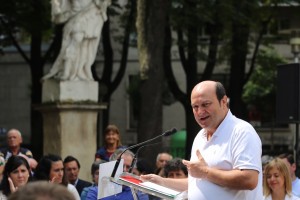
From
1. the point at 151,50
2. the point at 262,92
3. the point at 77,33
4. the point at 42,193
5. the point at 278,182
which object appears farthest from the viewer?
the point at 262,92

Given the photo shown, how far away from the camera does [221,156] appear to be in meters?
6.46

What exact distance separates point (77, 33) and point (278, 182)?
7.53 m

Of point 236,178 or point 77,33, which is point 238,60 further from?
point 236,178

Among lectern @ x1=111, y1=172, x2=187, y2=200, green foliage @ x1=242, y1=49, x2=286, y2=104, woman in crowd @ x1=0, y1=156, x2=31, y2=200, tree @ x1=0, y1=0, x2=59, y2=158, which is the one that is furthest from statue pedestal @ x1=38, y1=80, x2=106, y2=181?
green foliage @ x1=242, y1=49, x2=286, y2=104

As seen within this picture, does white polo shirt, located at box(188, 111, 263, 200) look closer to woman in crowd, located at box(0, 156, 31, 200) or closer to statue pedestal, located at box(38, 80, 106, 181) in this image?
woman in crowd, located at box(0, 156, 31, 200)

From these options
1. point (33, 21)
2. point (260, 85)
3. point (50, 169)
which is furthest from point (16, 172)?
point (260, 85)

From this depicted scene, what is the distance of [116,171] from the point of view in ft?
23.7

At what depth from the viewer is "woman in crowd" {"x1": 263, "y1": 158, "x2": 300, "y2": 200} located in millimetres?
9914

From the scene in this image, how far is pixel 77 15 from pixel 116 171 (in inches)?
385

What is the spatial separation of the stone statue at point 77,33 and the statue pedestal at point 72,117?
0.20 meters

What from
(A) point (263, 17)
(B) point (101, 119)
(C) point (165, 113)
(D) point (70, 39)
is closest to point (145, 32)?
(D) point (70, 39)

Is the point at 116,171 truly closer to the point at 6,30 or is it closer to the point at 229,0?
the point at 229,0

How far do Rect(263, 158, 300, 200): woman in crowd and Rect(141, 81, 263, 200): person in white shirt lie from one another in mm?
3415

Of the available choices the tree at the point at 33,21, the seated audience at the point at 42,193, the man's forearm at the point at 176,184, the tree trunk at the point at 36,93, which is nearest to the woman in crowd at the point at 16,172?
the man's forearm at the point at 176,184
